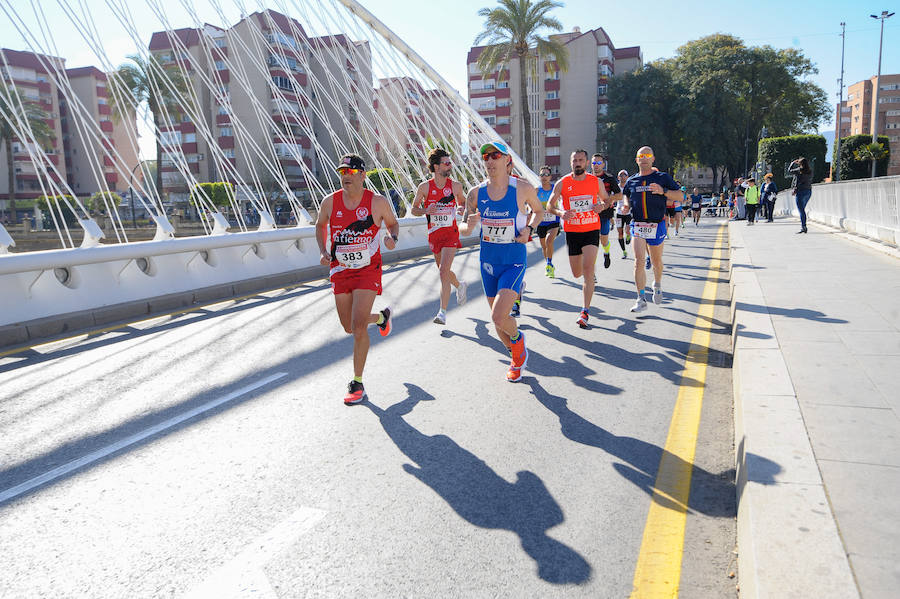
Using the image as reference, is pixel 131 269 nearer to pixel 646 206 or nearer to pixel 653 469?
pixel 646 206

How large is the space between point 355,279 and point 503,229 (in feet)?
4.26

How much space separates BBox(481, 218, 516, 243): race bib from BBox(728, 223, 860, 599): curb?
6.79 feet

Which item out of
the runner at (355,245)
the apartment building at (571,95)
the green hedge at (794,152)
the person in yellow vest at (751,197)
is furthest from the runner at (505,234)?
the apartment building at (571,95)

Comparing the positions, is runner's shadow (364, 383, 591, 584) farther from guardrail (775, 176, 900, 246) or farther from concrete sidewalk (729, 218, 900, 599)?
guardrail (775, 176, 900, 246)

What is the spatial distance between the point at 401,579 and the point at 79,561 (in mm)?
1388

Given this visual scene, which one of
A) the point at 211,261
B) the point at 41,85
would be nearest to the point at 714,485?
the point at 211,261

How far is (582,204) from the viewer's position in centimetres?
790

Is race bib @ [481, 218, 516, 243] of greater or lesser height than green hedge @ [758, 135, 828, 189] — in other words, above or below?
below

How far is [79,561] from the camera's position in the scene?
2.87 meters

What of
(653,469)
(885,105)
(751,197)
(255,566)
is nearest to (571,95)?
(751,197)

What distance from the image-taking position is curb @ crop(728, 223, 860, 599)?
7.64 ft

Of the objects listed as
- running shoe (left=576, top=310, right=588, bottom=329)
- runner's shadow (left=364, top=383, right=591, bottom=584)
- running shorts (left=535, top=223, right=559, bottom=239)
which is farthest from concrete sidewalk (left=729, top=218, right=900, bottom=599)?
running shorts (left=535, top=223, right=559, bottom=239)

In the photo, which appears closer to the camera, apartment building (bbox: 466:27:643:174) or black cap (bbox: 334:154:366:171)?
black cap (bbox: 334:154:366:171)

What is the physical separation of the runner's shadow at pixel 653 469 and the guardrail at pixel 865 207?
11.1 metres
